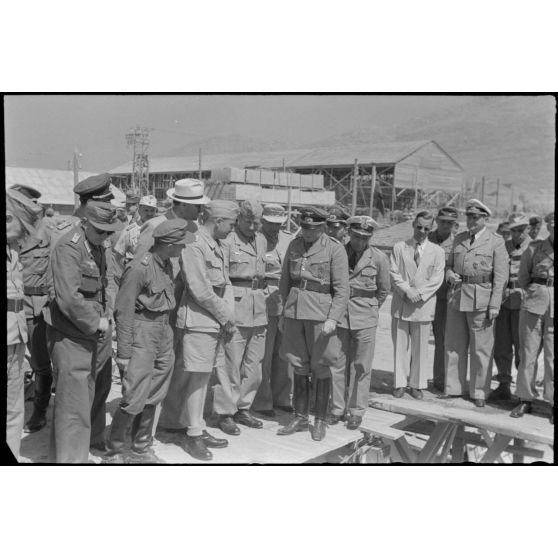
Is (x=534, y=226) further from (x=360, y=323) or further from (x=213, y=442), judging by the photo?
(x=213, y=442)

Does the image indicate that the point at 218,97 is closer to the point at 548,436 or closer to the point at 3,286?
the point at 3,286

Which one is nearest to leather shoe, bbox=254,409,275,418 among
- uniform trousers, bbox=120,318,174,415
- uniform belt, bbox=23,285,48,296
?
uniform trousers, bbox=120,318,174,415

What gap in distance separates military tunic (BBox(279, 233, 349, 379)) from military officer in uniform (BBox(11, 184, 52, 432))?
6.69 ft

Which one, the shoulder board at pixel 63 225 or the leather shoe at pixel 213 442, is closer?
the leather shoe at pixel 213 442

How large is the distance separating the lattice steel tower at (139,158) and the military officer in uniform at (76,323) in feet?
5.38

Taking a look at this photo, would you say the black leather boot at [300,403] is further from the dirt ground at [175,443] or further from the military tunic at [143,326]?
the military tunic at [143,326]

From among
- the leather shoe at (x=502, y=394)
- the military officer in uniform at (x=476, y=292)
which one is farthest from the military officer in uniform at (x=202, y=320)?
the leather shoe at (x=502, y=394)

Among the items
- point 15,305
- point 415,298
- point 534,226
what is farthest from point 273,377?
point 534,226

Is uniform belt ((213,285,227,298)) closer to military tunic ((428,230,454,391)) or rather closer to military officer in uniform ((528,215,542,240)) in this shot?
military tunic ((428,230,454,391))

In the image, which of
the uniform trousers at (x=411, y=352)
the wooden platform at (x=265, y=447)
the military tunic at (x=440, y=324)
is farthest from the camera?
the military tunic at (x=440, y=324)

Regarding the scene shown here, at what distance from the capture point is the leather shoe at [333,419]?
514cm

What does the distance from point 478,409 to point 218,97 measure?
363 cm

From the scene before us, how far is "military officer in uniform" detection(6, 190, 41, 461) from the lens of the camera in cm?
379

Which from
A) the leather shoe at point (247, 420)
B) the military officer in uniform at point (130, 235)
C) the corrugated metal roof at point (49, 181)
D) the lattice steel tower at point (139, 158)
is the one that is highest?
the lattice steel tower at point (139, 158)
